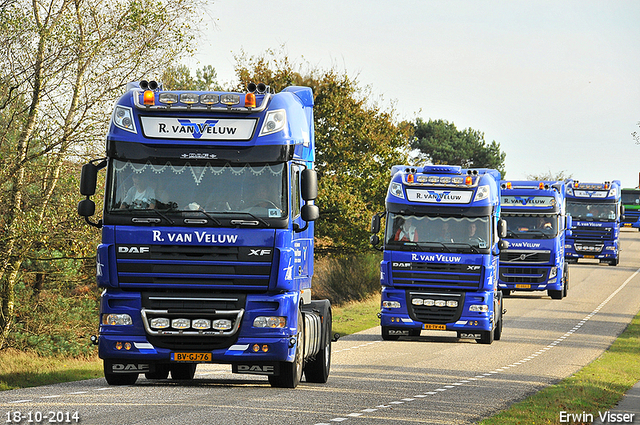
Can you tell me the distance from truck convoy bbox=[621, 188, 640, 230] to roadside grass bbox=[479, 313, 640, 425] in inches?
2064

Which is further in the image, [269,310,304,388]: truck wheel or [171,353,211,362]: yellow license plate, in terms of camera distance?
[269,310,304,388]: truck wheel

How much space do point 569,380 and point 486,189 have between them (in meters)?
5.83

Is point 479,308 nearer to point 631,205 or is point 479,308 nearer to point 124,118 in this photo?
point 124,118

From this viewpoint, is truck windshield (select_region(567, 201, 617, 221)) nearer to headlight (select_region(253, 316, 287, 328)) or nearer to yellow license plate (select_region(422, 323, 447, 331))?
yellow license plate (select_region(422, 323, 447, 331))

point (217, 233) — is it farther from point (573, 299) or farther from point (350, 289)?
point (350, 289)

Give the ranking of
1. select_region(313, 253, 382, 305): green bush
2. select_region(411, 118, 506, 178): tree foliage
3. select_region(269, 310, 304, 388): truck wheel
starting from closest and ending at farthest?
select_region(269, 310, 304, 388): truck wheel, select_region(313, 253, 382, 305): green bush, select_region(411, 118, 506, 178): tree foliage

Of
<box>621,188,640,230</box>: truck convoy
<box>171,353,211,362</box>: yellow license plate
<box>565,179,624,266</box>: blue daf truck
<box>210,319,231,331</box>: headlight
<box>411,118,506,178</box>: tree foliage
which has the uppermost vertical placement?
<box>411,118,506,178</box>: tree foliage

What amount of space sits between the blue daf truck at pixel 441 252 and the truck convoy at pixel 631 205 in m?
52.0

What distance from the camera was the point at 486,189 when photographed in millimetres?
21641

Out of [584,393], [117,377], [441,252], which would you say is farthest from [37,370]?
[584,393]

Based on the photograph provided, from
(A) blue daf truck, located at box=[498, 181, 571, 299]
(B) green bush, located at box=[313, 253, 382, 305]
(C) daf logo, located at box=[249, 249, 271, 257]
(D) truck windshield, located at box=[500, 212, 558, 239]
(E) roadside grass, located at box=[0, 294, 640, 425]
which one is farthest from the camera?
(B) green bush, located at box=[313, 253, 382, 305]

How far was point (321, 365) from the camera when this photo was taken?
49.6 feet

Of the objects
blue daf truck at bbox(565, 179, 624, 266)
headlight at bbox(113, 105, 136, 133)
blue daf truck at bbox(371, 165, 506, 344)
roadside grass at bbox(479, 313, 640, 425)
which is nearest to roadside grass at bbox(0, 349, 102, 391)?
headlight at bbox(113, 105, 136, 133)

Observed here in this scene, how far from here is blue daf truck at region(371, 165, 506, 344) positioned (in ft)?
69.8
